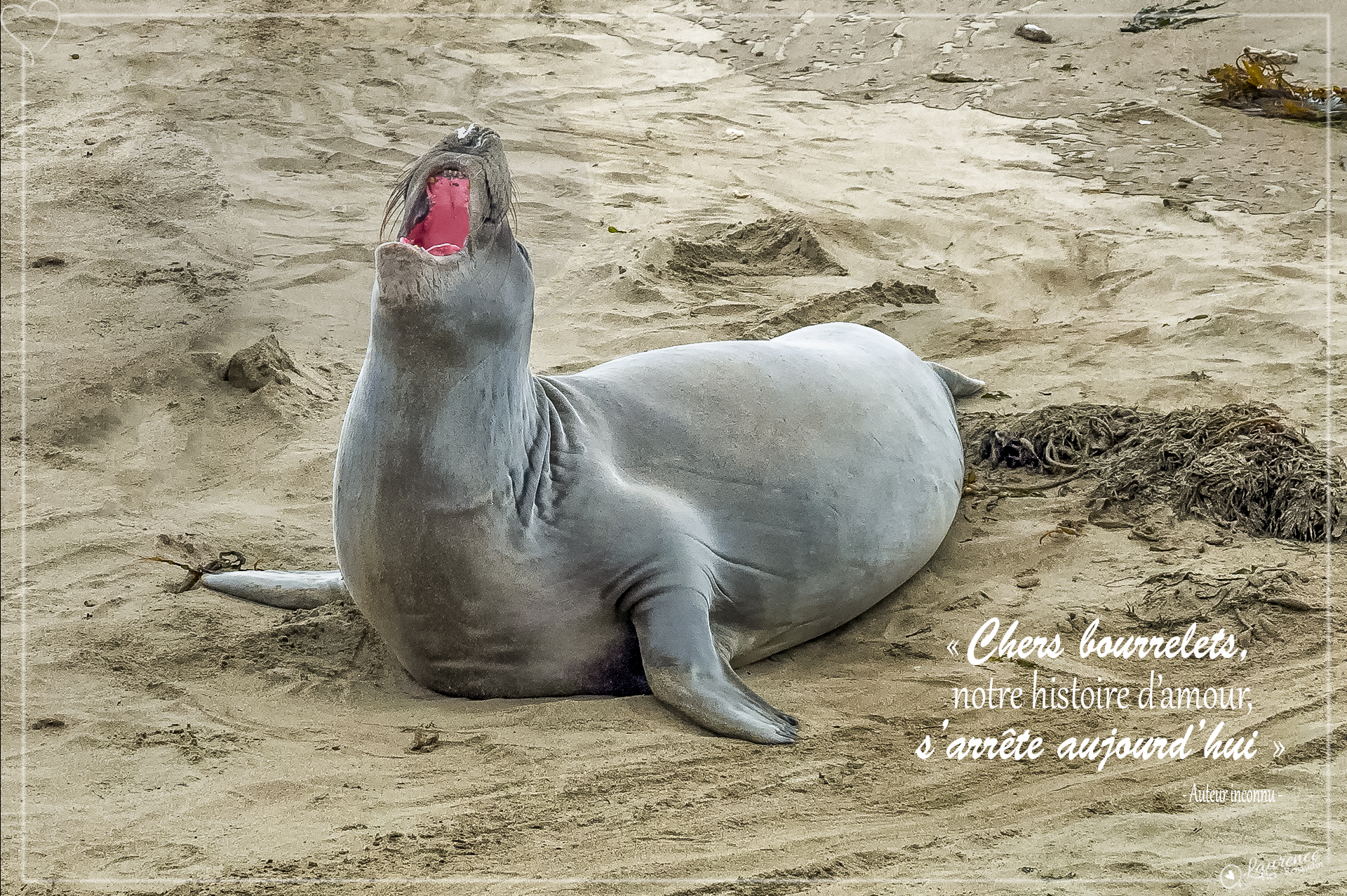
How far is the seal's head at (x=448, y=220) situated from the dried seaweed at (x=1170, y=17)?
9285mm

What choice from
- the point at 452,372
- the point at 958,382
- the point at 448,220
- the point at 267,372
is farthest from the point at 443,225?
the point at 958,382

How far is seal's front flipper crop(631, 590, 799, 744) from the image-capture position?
315 cm

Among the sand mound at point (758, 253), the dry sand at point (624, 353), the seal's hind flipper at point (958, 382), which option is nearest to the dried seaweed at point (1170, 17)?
the dry sand at point (624, 353)

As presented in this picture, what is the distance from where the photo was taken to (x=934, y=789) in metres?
2.98

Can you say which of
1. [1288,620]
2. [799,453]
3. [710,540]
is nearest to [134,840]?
[710,540]

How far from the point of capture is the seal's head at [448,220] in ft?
9.38

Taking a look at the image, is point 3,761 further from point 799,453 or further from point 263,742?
point 799,453

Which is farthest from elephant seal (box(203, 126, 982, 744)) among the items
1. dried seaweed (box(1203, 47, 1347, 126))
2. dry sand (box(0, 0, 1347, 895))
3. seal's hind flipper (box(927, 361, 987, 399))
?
dried seaweed (box(1203, 47, 1347, 126))

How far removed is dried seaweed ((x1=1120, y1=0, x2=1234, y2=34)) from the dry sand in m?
0.22

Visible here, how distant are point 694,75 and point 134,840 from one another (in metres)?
9.17

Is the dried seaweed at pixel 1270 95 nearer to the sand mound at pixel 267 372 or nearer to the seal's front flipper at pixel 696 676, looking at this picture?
the sand mound at pixel 267 372

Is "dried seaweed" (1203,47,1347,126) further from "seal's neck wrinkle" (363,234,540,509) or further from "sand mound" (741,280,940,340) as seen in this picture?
"seal's neck wrinkle" (363,234,540,509)

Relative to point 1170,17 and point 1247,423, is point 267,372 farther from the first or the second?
point 1170,17

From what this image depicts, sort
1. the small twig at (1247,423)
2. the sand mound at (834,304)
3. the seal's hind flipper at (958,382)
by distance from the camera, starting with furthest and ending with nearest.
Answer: the sand mound at (834,304)
the seal's hind flipper at (958,382)
the small twig at (1247,423)
